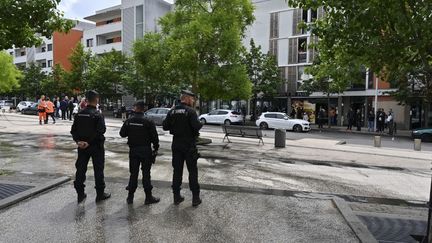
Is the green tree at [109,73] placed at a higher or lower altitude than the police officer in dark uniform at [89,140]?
higher

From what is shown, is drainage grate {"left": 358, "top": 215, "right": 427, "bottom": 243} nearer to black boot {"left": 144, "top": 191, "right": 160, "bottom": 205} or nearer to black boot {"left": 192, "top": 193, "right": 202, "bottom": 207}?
black boot {"left": 192, "top": 193, "right": 202, "bottom": 207}

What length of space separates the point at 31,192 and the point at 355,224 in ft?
16.6

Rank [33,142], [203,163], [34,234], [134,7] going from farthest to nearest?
[134,7] → [33,142] → [203,163] → [34,234]

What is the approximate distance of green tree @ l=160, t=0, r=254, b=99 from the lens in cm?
1503

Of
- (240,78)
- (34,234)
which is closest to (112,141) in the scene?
(240,78)

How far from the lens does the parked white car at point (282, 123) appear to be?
94.3ft

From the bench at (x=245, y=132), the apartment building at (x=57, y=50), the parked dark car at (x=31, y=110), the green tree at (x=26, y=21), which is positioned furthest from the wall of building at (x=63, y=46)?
the green tree at (x=26, y=21)

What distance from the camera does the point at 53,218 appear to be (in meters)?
5.46

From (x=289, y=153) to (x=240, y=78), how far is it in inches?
137

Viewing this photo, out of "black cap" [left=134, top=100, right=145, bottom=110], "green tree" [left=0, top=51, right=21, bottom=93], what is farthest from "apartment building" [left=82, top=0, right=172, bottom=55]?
"black cap" [left=134, top=100, right=145, bottom=110]

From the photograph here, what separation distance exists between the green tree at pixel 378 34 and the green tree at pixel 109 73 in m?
38.3

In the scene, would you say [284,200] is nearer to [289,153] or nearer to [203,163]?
[203,163]

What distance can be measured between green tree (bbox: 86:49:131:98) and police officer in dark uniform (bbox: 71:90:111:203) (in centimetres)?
3744

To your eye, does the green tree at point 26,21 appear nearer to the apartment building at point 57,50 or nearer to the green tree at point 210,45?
the green tree at point 210,45
